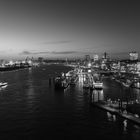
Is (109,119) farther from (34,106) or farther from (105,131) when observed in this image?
(34,106)

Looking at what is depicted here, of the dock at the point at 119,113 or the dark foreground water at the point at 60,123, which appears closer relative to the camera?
the dark foreground water at the point at 60,123

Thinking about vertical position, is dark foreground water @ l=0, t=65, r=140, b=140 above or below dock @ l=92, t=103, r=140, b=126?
below

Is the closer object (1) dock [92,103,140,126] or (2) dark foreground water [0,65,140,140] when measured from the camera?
(2) dark foreground water [0,65,140,140]

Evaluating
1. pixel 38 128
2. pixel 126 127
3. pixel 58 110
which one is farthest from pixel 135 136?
pixel 58 110

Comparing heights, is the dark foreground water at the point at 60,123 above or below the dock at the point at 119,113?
below

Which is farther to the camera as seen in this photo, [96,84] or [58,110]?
[96,84]

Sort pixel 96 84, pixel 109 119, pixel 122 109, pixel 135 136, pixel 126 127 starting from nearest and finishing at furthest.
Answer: pixel 135 136, pixel 126 127, pixel 109 119, pixel 122 109, pixel 96 84

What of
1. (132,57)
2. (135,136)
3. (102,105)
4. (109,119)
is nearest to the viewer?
(135,136)

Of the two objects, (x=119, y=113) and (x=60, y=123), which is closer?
(x=60, y=123)

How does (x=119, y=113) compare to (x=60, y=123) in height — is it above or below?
above
